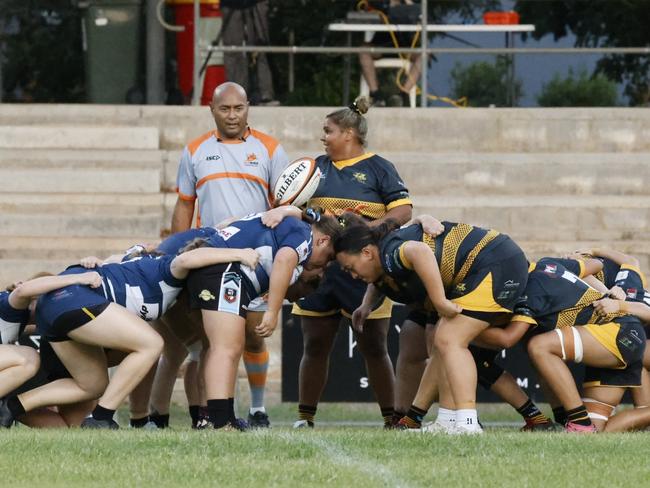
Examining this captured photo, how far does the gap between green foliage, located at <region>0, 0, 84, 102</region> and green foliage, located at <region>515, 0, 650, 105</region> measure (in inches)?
183

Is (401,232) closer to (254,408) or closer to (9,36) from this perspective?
(254,408)

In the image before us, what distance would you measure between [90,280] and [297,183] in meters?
1.46

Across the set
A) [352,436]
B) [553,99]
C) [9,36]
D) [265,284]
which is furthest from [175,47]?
[352,436]

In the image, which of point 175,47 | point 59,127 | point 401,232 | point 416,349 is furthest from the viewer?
point 175,47

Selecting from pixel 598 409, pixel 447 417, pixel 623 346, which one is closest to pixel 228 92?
pixel 447 417

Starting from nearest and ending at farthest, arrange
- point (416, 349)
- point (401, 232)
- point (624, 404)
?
point (401, 232) < point (416, 349) < point (624, 404)

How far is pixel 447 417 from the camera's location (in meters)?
9.39

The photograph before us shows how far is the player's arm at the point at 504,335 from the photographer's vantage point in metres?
9.66

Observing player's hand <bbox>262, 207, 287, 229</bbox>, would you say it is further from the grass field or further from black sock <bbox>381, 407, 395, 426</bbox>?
black sock <bbox>381, 407, 395, 426</bbox>

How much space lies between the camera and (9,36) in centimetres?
1736

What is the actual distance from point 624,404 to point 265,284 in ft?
15.6

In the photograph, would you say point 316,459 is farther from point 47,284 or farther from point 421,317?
point 421,317

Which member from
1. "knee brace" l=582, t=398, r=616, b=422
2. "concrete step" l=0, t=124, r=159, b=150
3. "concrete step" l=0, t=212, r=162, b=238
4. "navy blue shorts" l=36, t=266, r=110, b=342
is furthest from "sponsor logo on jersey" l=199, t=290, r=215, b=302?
"concrete step" l=0, t=124, r=159, b=150

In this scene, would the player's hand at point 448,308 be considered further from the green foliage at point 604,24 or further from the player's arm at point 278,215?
the green foliage at point 604,24
